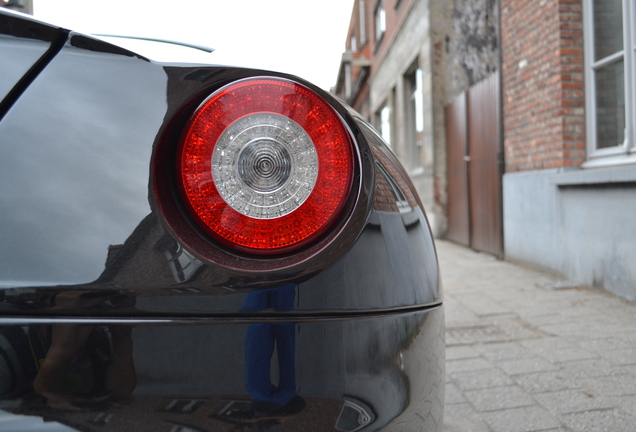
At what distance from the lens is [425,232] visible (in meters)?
1.01

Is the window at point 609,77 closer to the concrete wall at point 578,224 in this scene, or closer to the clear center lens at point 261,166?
the concrete wall at point 578,224

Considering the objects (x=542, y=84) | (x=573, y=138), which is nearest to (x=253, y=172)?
(x=573, y=138)

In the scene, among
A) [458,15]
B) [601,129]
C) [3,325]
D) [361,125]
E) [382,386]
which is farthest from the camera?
[458,15]

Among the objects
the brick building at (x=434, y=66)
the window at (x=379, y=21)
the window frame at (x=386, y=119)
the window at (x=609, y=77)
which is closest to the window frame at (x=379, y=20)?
the window at (x=379, y=21)

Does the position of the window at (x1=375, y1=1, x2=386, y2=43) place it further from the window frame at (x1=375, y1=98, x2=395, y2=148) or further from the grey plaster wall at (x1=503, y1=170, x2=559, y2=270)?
the grey plaster wall at (x1=503, y1=170, x2=559, y2=270)

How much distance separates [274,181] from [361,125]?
22 cm

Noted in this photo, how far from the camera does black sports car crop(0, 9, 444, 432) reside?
0.76 meters

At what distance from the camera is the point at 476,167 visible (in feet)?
25.8

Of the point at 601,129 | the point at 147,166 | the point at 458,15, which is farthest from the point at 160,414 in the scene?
the point at 458,15

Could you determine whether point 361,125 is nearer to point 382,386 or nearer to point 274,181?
point 274,181

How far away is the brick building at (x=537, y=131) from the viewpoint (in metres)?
4.41

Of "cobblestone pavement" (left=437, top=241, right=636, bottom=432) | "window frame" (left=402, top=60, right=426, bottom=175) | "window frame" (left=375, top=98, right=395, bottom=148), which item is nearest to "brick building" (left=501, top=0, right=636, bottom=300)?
"cobblestone pavement" (left=437, top=241, right=636, bottom=432)

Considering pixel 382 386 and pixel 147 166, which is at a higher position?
pixel 147 166

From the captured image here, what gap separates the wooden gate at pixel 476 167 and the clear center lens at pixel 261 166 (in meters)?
6.35
